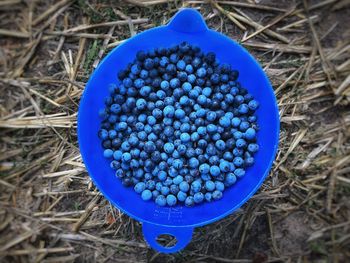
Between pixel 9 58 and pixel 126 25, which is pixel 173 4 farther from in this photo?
pixel 9 58

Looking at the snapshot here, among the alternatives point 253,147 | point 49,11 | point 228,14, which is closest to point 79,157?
point 49,11

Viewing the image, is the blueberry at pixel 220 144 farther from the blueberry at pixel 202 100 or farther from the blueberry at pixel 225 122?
the blueberry at pixel 202 100

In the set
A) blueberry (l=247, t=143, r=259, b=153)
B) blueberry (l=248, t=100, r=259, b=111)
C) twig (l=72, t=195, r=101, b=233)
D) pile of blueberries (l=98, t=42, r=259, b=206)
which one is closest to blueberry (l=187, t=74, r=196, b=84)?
pile of blueberries (l=98, t=42, r=259, b=206)

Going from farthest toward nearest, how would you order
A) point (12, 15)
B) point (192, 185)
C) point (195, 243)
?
point (12, 15) → point (195, 243) → point (192, 185)

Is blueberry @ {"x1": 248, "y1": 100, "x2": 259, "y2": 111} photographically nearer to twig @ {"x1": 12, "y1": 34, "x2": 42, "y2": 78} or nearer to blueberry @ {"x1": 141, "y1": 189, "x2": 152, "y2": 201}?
blueberry @ {"x1": 141, "y1": 189, "x2": 152, "y2": 201}

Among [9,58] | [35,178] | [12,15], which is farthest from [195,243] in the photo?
[12,15]

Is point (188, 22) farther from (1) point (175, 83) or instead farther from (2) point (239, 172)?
(2) point (239, 172)
